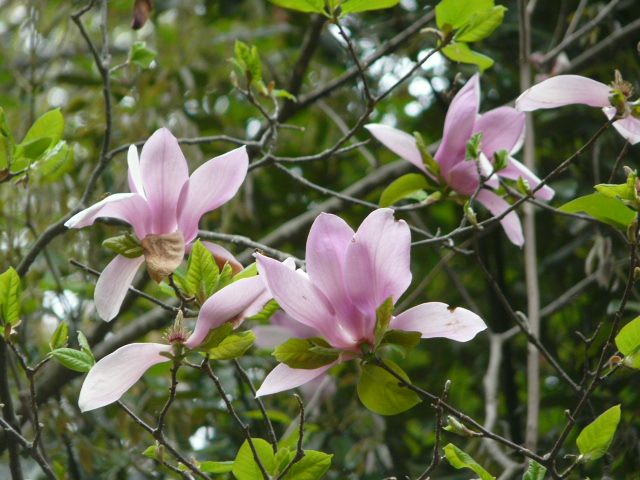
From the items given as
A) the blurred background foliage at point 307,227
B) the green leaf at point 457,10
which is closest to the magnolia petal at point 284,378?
the green leaf at point 457,10

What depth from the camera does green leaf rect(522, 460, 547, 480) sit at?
2.05 feet

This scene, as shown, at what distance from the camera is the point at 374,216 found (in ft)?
1.90

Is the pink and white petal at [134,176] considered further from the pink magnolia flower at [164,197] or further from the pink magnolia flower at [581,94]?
the pink magnolia flower at [581,94]

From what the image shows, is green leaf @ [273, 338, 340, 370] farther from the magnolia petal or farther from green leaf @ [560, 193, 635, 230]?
green leaf @ [560, 193, 635, 230]

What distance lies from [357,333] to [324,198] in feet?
4.22

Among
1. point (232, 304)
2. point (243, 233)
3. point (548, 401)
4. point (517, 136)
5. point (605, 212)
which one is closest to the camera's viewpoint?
point (232, 304)

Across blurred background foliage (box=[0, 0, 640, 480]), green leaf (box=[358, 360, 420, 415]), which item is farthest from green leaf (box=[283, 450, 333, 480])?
blurred background foliage (box=[0, 0, 640, 480])

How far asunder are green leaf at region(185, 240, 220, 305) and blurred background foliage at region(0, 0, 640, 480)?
1.98 feet

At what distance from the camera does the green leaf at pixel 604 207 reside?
0.70 meters

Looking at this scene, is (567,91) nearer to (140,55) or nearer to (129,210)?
(129,210)

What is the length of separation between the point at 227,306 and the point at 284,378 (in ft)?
0.30

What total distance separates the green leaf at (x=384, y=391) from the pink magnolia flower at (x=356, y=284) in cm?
3

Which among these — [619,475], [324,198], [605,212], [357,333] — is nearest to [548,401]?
[619,475]

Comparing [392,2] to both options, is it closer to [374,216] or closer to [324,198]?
[374,216]
